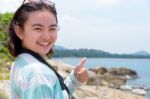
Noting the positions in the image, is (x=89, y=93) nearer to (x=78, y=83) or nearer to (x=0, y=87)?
(x=0, y=87)

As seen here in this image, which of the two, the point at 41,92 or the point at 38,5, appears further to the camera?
the point at 38,5

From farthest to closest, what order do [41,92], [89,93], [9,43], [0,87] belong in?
[89,93], [0,87], [9,43], [41,92]

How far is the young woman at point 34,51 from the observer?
7.95ft

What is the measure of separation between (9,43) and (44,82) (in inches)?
20.3

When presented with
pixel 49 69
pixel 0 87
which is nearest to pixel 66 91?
Answer: pixel 49 69

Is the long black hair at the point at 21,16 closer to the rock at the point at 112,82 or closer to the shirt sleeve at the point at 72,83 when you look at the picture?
the shirt sleeve at the point at 72,83

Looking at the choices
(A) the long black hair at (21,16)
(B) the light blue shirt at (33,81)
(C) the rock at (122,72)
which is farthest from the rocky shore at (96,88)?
(B) the light blue shirt at (33,81)

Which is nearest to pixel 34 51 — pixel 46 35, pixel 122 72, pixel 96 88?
pixel 46 35

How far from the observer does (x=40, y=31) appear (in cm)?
→ 260

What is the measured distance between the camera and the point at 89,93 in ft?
58.3

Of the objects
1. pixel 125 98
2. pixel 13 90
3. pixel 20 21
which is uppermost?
pixel 20 21

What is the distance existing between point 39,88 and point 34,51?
292mm

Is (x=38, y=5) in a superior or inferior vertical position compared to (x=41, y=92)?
superior

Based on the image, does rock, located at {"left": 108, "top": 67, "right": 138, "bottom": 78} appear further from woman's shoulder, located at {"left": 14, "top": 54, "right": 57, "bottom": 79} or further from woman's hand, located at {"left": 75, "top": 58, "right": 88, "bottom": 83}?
woman's shoulder, located at {"left": 14, "top": 54, "right": 57, "bottom": 79}
